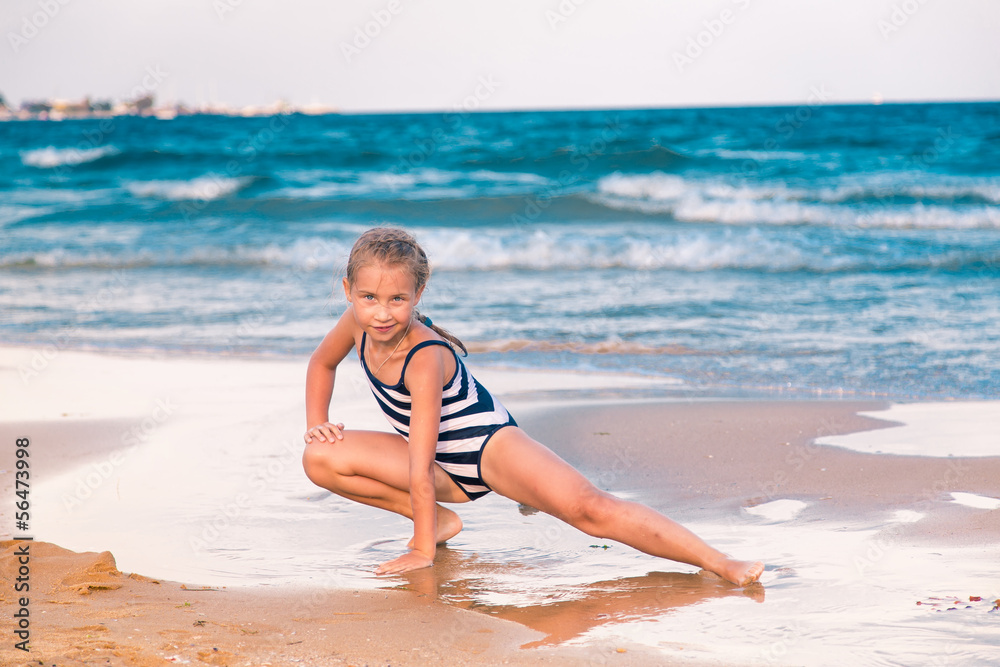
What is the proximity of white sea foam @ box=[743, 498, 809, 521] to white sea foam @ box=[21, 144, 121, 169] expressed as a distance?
71.0ft

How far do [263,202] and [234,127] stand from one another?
16147 mm

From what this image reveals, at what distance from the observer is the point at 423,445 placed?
3037 millimetres

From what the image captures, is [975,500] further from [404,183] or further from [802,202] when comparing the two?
[404,183]

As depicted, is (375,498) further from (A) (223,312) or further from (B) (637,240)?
(B) (637,240)

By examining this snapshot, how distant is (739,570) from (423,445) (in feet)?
3.50

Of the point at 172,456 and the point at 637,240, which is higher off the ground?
the point at 637,240

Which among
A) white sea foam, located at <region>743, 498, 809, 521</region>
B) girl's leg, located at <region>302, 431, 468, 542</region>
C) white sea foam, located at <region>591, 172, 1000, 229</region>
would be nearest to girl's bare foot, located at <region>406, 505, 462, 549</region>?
girl's leg, located at <region>302, 431, 468, 542</region>

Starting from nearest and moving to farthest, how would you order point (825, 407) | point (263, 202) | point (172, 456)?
1. point (172, 456)
2. point (825, 407)
3. point (263, 202)

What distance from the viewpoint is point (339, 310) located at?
29.0ft

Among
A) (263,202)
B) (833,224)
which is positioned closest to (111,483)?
(833,224)

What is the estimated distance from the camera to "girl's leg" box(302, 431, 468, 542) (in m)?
3.31

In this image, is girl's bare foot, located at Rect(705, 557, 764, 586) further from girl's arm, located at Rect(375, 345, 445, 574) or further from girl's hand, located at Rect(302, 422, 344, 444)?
girl's hand, located at Rect(302, 422, 344, 444)

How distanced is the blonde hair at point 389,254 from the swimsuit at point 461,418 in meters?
0.30

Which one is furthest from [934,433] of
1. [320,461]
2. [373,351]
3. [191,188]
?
[191,188]
